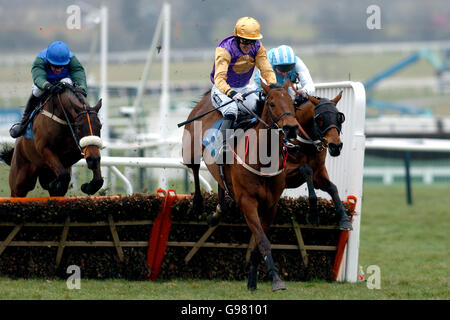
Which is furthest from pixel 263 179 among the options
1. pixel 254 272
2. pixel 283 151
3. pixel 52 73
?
pixel 52 73

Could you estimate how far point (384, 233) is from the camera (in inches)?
438

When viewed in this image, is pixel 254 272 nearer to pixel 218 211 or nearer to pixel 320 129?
pixel 218 211

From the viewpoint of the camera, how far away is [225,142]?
6164 millimetres

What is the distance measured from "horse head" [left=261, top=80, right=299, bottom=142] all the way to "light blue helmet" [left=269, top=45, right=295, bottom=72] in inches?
46.5

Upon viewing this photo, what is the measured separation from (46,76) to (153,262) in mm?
2130

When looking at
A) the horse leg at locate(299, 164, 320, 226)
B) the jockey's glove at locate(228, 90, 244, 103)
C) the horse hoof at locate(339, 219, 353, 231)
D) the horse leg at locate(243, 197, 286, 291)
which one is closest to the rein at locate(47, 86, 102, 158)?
the jockey's glove at locate(228, 90, 244, 103)

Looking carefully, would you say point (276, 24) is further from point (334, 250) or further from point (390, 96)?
point (334, 250)

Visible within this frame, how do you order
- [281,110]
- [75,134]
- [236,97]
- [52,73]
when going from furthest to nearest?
[52,73], [75,134], [236,97], [281,110]

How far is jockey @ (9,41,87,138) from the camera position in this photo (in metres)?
7.04

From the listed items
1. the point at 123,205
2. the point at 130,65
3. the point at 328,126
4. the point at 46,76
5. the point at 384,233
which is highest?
the point at 130,65

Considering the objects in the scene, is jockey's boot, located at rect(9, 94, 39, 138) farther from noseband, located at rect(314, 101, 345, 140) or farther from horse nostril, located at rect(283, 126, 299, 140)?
horse nostril, located at rect(283, 126, 299, 140)

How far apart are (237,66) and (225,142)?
2.37 ft

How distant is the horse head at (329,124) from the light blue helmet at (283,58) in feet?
1.57

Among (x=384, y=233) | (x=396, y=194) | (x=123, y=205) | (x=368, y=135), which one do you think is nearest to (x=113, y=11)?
(x=368, y=135)
